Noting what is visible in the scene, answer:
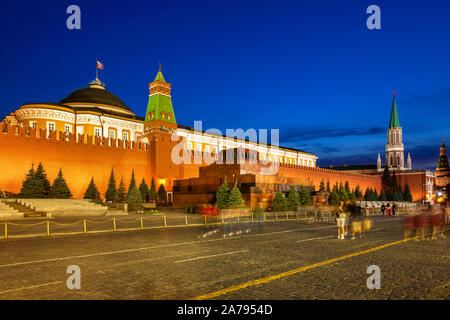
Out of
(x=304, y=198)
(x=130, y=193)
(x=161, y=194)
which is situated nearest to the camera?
(x=130, y=193)

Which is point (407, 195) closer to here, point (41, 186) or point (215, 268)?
point (41, 186)

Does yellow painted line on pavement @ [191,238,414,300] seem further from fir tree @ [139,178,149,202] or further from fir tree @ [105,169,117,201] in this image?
fir tree @ [139,178,149,202]

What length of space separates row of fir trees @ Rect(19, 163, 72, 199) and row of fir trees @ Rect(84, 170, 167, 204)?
2708 mm

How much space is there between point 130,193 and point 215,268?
24.1 m

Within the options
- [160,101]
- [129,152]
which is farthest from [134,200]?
[160,101]

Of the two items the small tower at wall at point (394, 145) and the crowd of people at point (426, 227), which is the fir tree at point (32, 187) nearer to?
the crowd of people at point (426, 227)

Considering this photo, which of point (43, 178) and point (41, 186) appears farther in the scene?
point (43, 178)

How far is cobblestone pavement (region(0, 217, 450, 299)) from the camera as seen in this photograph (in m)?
5.70

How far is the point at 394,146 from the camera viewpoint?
9244cm

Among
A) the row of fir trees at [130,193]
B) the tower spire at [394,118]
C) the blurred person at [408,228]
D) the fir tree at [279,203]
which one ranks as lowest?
the blurred person at [408,228]

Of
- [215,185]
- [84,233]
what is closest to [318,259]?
[84,233]

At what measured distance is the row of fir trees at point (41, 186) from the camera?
27.7 m

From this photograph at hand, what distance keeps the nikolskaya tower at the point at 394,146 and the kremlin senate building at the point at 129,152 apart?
127ft

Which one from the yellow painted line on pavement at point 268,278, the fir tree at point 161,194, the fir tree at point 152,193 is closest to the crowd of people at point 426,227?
the yellow painted line on pavement at point 268,278
